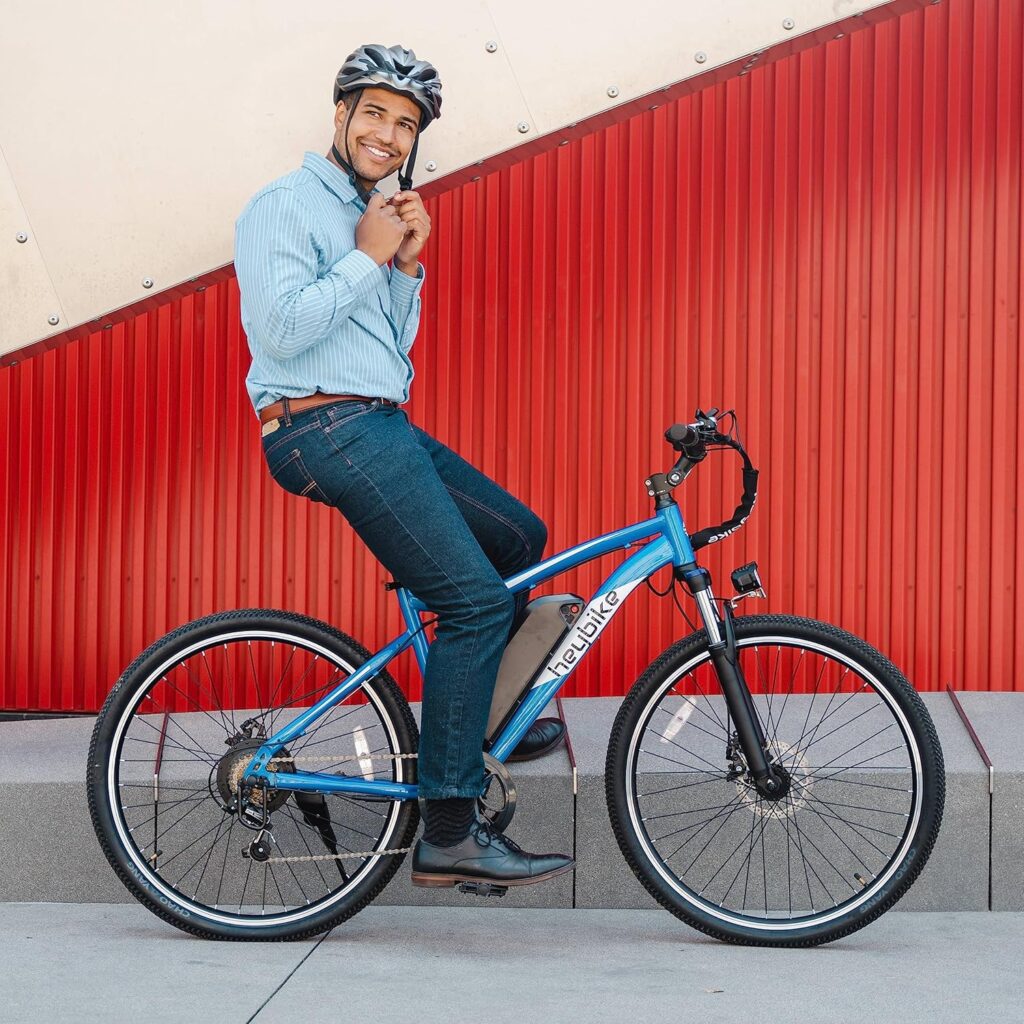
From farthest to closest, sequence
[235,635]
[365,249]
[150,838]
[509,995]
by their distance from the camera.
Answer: [150,838]
[235,635]
[365,249]
[509,995]

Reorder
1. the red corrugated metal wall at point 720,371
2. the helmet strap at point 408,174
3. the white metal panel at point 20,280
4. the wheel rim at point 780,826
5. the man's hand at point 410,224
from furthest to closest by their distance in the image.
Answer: the red corrugated metal wall at point 720,371 < the wheel rim at point 780,826 < the white metal panel at point 20,280 < the helmet strap at point 408,174 < the man's hand at point 410,224

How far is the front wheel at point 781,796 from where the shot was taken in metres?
3.35

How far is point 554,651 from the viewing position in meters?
3.45

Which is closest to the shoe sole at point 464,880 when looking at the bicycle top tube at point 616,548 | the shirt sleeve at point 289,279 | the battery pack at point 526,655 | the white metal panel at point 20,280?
the battery pack at point 526,655

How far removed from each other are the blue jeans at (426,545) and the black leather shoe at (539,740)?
0.50 metres

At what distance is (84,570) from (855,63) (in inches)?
123

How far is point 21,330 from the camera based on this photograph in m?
3.65

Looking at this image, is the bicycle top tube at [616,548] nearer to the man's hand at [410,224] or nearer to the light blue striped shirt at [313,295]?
the light blue striped shirt at [313,295]

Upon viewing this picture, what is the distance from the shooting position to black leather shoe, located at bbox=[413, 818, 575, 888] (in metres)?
3.25

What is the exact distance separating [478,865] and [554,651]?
541 mm

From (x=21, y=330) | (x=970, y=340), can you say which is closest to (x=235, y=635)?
(x=21, y=330)

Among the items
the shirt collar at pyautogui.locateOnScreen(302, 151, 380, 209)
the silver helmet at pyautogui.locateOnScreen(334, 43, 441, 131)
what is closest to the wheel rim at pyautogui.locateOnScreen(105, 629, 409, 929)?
the shirt collar at pyautogui.locateOnScreen(302, 151, 380, 209)

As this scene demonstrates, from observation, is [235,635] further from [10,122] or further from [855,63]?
[855,63]

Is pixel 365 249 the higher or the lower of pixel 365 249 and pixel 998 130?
the lower
